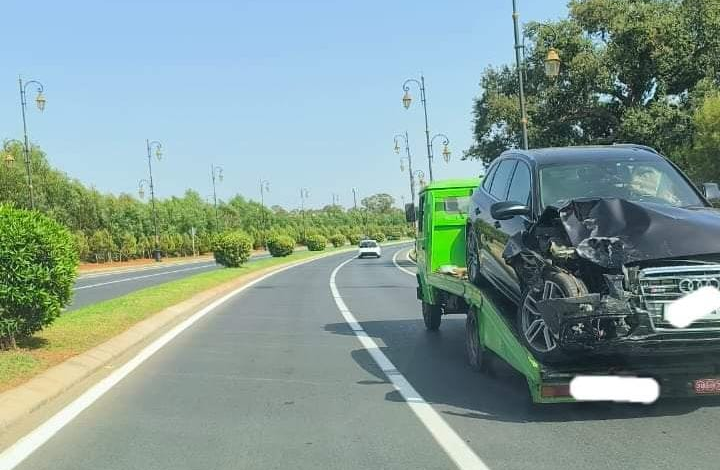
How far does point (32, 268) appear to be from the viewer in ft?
30.0

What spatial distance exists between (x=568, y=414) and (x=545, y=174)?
2310mm

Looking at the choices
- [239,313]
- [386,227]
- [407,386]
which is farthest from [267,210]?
[407,386]

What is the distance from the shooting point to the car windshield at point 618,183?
6953mm

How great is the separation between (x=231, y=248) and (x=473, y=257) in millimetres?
28282

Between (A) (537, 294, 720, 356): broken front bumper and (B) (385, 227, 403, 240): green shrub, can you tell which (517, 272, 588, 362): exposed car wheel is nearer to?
(A) (537, 294, 720, 356): broken front bumper

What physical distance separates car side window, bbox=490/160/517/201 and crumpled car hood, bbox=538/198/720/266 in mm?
2071

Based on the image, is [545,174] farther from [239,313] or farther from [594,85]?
[594,85]

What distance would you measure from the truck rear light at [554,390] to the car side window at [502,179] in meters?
2.83

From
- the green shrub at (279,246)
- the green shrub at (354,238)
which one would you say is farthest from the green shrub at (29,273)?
the green shrub at (354,238)

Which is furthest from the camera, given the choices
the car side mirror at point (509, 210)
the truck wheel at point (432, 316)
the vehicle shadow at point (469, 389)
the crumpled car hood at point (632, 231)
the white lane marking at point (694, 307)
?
the truck wheel at point (432, 316)

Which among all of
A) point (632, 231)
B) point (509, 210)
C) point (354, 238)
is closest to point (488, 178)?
point (509, 210)

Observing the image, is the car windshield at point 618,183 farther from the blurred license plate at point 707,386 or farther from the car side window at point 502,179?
the blurred license plate at point 707,386

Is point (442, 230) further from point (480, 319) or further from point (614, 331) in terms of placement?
point (614, 331)

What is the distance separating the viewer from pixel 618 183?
7141 millimetres
